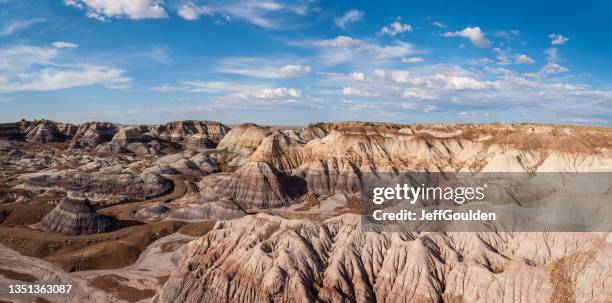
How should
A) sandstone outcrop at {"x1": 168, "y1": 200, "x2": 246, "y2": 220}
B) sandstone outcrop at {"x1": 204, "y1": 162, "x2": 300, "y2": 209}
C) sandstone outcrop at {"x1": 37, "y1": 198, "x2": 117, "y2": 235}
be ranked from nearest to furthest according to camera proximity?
sandstone outcrop at {"x1": 37, "y1": 198, "x2": 117, "y2": 235} → sandstone outcrop at {"x1": 168, "y1": 200, "x2": 246, "y2": 220} → sandstone outcrop at {"x1": 204, "y1": 162, "x2": 300, "y2": 209}

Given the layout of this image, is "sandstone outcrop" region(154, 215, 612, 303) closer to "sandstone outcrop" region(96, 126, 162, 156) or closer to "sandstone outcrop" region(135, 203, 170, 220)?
"sandstone outcrop" region(135, 203, 170, 220)

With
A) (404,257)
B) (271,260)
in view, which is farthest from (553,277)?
(271,260)

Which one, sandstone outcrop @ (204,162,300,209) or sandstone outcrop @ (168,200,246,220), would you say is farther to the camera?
sandstone outcrop @ (204,162,300,209)

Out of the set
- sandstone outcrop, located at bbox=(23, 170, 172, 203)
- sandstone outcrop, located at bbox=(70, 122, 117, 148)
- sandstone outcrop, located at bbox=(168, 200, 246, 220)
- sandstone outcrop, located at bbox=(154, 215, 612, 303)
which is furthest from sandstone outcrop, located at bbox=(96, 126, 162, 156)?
sandstone outcrop, located at bbox=(154, 215, 612, 303)

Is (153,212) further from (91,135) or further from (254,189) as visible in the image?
(91,135)

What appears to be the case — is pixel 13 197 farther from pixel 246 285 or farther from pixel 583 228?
pixel 583 228

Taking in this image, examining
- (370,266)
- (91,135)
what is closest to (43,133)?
(91,135)
